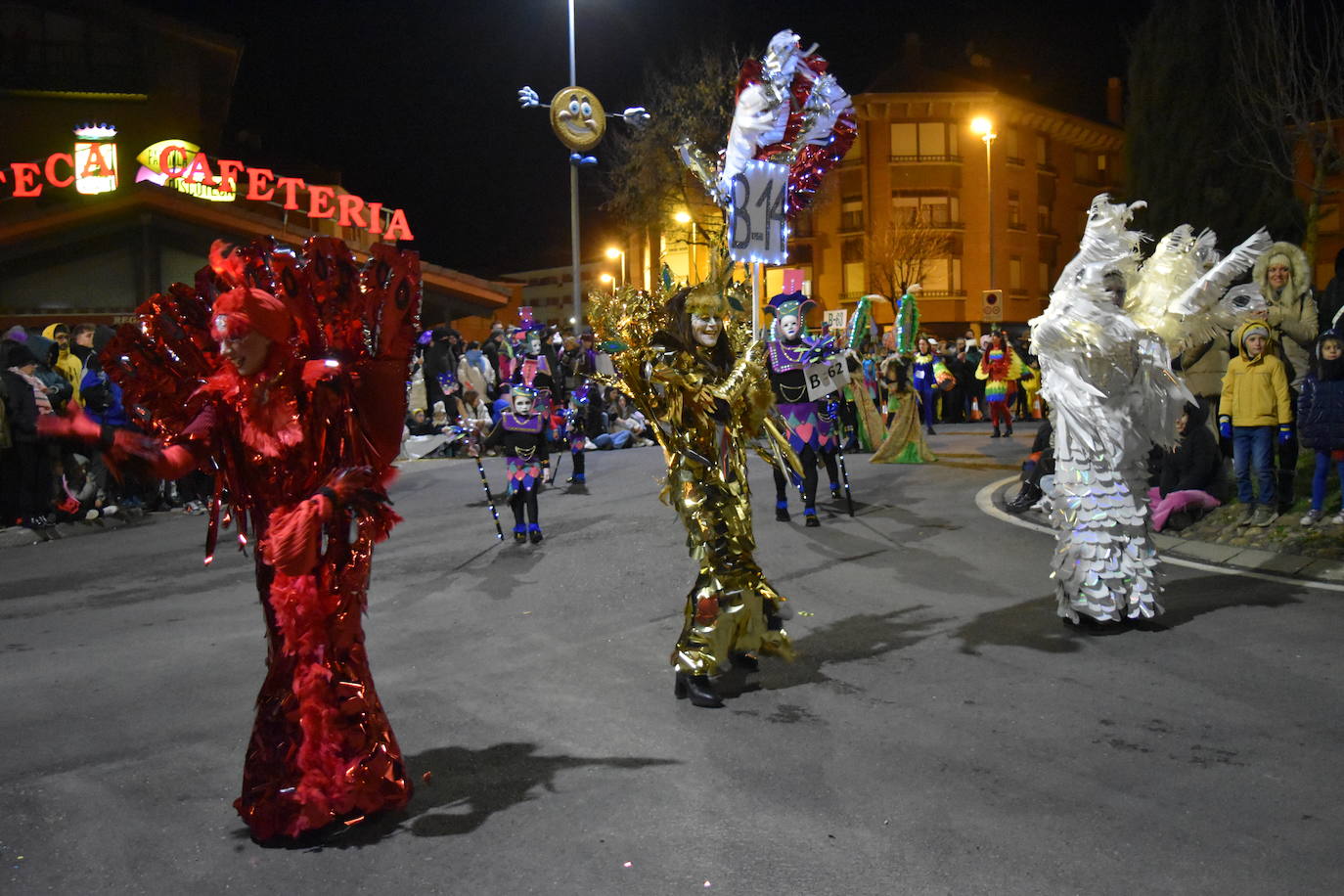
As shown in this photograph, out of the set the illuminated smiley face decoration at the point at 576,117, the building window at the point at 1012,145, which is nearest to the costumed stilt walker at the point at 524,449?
the illuminated smiley face decoration at the point at 576,117

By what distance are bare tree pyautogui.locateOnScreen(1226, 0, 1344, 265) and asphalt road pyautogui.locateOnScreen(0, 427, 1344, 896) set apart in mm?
9973

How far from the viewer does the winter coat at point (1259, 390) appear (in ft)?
30.7

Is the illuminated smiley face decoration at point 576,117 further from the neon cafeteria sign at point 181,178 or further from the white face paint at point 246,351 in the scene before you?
the white face paint at point 246,351

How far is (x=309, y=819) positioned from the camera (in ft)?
13.0

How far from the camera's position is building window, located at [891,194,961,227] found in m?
46.6

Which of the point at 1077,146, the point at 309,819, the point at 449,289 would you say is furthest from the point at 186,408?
the point at 1077,146

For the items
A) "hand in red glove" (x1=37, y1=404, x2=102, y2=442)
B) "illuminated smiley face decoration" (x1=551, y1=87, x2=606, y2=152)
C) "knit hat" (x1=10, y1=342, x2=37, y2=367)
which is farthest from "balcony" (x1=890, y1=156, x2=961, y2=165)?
"hand in red glove" (x1=37, y1=404, x2=102, y2=442)

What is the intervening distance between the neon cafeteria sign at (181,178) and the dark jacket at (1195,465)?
16.5 meters

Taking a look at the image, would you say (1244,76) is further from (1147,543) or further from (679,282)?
(679,282)

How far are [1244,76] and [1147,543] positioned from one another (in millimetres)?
12055

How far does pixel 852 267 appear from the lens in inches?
1869

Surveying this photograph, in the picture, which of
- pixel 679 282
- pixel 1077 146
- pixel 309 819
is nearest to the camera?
pixel 309 819

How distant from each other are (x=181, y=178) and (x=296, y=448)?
2122cm

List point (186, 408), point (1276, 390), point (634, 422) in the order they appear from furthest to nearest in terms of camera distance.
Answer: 1. point (634, 422)
2. point (1276, 390)
3. point (186, 408)
